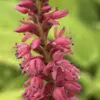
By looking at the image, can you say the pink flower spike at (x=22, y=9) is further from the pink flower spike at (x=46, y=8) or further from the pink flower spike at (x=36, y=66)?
the pink flower spike at (x=36, y=66)

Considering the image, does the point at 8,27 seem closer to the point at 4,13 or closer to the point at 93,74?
the point at 4,13

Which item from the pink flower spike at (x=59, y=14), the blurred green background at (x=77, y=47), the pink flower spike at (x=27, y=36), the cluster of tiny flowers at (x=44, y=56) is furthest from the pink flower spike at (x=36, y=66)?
the blurred green background at (x=77, y=47)

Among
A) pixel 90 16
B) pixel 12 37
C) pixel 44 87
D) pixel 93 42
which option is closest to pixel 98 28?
pixel 93 42

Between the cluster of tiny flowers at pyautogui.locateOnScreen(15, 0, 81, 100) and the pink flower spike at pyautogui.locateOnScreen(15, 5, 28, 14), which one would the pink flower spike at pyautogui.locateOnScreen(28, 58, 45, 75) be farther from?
the pink flower spike at pyautogui.locateOnScreen(15, 5, 28, 14)

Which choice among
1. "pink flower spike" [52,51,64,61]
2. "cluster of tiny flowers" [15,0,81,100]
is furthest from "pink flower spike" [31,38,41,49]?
"pink flower spike" [52,51,64,61]

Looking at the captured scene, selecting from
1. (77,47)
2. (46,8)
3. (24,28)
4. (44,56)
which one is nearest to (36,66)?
(44,56)

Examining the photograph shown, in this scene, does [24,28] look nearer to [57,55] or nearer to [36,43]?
[36,43]
